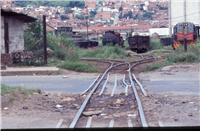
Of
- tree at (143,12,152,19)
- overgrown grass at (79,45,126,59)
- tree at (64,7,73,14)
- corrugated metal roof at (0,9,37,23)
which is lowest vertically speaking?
overgrown grass at (79,45,126,59)

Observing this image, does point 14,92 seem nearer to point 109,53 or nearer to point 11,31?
point 11,31

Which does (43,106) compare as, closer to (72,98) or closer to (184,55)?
(72,98)

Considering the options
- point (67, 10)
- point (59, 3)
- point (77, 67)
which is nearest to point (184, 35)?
point (77, 67)

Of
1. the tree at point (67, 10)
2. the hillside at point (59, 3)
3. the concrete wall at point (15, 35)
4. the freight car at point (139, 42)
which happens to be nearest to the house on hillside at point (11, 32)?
the concrete wall at point (15, 35)

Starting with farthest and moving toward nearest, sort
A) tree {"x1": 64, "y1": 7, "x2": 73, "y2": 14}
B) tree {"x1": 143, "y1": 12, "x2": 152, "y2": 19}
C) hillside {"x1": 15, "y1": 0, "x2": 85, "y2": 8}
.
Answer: tree {"x1": 143, "y1": 12, "x2": 152, "y2": 19} → tree {"x1": 64, "y1": 7, "x2": 73, "y2": 14} → hillside {"x1": 15, "y1": 0, "x2": 85, "y2": 8}

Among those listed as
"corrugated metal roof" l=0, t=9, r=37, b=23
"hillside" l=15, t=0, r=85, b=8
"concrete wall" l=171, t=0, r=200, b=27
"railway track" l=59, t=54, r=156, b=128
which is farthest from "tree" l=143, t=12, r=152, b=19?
"railway track" l=59, t=54, r=156, b=128

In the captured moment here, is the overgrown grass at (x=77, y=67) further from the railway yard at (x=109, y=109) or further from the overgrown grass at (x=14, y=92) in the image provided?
the overgrown grass at (x=14, y=92)

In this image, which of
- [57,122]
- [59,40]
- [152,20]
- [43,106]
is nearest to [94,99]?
[43,106]

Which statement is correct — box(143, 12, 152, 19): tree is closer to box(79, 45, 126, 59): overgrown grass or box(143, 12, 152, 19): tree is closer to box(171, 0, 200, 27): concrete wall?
box(171, 0, 200, 27): concrete wall
